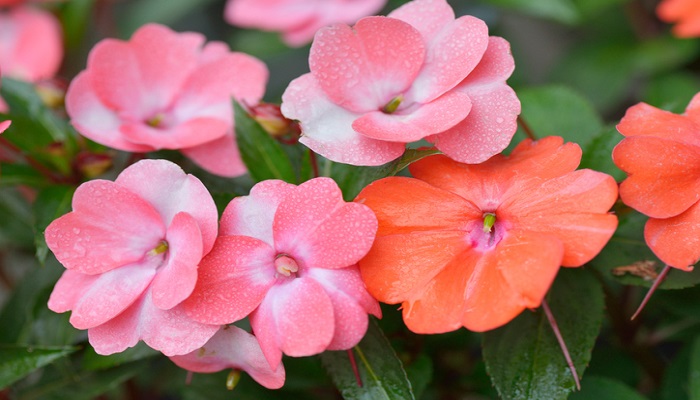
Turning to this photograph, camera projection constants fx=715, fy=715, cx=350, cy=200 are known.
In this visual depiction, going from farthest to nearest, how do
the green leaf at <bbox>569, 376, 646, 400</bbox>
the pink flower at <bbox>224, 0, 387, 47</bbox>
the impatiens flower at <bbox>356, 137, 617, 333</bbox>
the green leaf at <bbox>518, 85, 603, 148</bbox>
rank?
the pink flower at <bbox>224, 0, 387, 47</bbox> → the green leaf at <bbox>518, 85, 603, 148</bbox> → the green leaf at <bbox>569, 376, 646, 400</bbox> → the impatiens flower at <bbox>356, 137, 617, 333</bbox>

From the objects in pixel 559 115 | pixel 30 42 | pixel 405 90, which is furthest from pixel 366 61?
pixel 30 42

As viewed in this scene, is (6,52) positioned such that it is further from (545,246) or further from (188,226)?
(545,246)

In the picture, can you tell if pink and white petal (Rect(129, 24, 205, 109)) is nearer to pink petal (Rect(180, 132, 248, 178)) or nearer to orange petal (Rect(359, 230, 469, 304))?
pink petal (Rect(180, 132, 248, 178))

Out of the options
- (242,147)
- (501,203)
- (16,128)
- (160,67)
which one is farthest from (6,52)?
(501,203)

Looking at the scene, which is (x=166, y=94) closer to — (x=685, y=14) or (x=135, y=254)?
(x=135, y=254)

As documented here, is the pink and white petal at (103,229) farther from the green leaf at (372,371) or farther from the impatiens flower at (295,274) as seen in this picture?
the green leaf at (372,371)

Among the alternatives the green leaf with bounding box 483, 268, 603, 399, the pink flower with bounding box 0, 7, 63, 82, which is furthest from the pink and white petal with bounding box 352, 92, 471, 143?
the pink flower with bounding box 0, 7, 63, 82

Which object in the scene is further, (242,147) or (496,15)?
(496,15)
